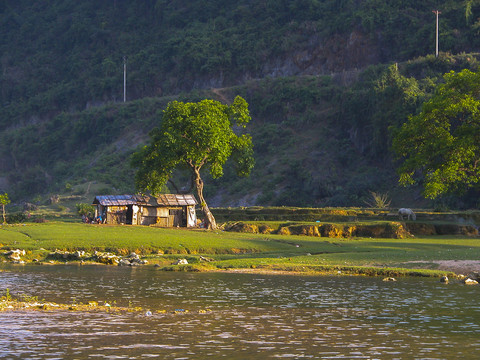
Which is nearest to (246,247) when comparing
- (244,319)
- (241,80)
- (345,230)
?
(345,230)

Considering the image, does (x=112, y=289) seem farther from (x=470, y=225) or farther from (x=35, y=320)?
(x=470, y=225)

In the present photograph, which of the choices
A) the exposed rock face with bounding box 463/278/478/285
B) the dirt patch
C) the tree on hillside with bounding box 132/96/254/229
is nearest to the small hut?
the tree on hillside with bounding box 132/96/254/229

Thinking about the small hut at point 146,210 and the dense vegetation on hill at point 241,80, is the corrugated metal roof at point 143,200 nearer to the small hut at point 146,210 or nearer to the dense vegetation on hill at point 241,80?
the small hut at point 146,210

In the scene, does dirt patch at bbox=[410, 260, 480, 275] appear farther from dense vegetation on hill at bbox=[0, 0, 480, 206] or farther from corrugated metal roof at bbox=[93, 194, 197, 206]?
dense vegetation on hill at bbox=[0, 0, 480, 206]

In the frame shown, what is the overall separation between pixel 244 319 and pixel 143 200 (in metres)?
35.5

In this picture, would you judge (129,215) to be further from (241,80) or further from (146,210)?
(241,80)

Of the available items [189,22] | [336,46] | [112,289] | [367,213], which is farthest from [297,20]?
[112,289]

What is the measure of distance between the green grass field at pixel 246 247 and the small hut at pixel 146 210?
234 inches

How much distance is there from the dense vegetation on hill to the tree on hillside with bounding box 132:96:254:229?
2652 centimetres

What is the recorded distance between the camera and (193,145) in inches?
2026

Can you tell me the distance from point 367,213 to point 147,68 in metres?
75.4

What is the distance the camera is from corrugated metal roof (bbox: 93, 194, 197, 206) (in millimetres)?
54625

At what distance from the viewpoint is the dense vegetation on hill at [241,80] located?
86438 mm

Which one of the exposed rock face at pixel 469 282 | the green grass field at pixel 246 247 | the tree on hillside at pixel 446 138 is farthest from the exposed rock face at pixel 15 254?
the tree on hillside at pixel 446 138
